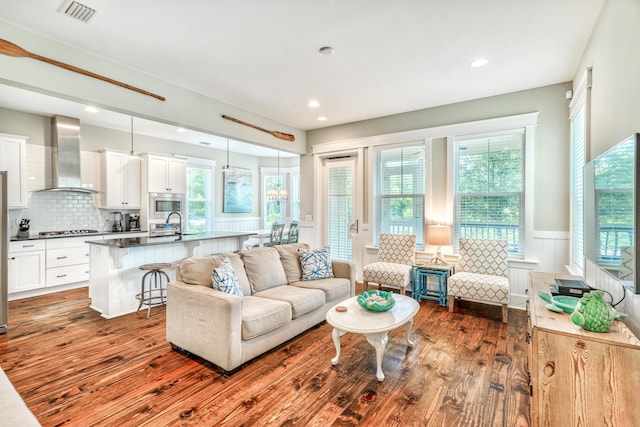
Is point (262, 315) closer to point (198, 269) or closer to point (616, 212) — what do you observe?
point (198, 269)

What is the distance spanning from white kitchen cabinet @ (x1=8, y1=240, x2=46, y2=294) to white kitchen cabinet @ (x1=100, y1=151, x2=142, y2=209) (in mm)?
1266

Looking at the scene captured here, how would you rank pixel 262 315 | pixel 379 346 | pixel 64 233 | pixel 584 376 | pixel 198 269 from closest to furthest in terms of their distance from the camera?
pixel 584 376 < pixel 379 346 < pixel 262 315 < pixel 198 269 < pixel 64 233

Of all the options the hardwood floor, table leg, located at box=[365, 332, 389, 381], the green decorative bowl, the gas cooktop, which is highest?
the gas cooktop

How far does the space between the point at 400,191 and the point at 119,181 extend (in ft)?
16.9

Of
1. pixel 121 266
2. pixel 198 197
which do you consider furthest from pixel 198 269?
pixel 198 197

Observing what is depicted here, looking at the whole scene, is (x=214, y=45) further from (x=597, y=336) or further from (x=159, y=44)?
(x=597, y=336)

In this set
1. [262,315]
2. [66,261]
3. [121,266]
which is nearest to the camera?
[262,315]

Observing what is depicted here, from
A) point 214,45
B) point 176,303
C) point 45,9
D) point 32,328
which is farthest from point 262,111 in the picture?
point 32,328

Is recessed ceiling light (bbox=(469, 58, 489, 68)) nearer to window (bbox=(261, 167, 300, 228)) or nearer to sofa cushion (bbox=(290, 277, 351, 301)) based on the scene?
sofa cushion (bbox=(290, 277, 351, 301))

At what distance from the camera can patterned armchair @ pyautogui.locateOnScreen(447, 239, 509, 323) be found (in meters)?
3.55

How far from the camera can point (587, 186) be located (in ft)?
7.73

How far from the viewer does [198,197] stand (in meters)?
7.28

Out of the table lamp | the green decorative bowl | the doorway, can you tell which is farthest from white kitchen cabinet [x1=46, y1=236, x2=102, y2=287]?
the table lamp

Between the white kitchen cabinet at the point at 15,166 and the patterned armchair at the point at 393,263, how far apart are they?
535 centimetres
